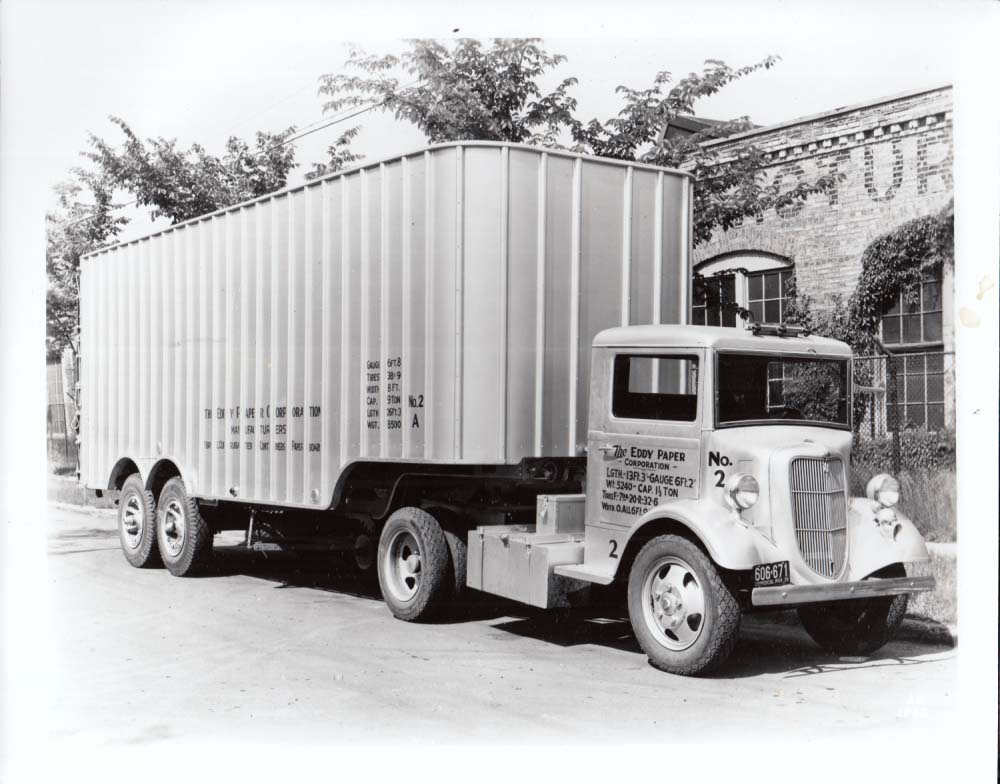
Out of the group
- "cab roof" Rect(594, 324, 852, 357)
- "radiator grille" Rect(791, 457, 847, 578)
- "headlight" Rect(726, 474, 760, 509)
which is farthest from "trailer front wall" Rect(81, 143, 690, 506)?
"radiator grille" Rect(791, 457, 847, 578)

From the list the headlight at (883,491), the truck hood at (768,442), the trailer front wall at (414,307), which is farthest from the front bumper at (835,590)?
the trailer front wall at (414,307)

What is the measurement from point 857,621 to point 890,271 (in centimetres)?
647

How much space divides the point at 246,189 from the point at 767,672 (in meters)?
10.1

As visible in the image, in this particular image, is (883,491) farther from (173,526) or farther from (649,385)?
(173,526)

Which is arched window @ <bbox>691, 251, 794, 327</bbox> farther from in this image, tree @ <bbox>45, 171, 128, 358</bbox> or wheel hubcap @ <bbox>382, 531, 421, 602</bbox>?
tree @ <bbox>45, 171, 128, 358</bbox>

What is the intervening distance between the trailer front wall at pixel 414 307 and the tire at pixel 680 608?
158cm

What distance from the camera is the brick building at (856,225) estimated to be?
38.2 ft

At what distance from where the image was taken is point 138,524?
12469 millimetres

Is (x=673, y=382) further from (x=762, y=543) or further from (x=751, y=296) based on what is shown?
(x=751, y=296)

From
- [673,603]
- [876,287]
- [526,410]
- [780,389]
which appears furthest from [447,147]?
[876,287]

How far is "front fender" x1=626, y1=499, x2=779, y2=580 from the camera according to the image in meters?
6.68

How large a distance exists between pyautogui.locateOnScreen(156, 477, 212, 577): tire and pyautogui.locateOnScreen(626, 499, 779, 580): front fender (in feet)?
19.7

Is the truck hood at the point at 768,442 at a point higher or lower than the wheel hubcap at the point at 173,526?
higher

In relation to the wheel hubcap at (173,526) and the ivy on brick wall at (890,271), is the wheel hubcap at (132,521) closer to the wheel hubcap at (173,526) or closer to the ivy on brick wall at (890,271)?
the wheel hubcap at (173,526)
